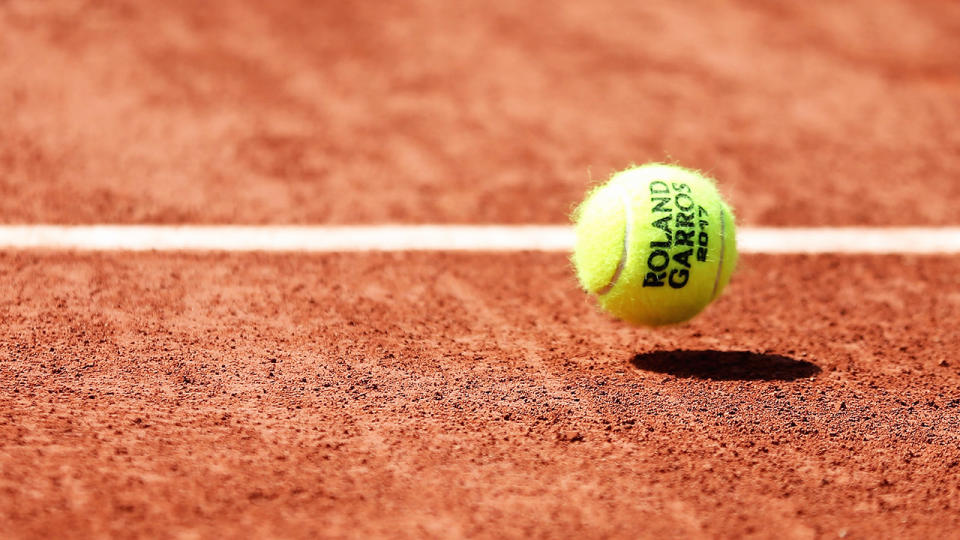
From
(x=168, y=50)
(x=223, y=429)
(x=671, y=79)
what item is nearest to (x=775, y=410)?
(x=223, y=429)

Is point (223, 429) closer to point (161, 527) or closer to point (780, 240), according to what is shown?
point (161, 527)

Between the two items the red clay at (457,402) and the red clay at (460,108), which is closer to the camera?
the red clay at (457,402)

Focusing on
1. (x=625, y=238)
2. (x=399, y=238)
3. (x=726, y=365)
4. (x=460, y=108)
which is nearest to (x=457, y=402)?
(x=625, y=238)

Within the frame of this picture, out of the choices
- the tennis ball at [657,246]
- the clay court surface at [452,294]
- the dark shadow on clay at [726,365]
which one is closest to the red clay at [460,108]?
the clay court surface at [452,294]

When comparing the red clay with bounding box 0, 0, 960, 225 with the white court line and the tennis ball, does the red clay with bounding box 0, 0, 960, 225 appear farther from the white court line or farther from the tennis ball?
the tennis ball

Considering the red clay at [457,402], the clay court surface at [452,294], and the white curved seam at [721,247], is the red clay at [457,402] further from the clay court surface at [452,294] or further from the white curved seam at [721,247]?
the white curved seam at [721,247]

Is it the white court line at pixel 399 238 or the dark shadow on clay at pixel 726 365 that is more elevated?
the white court line at pixel 399 238
